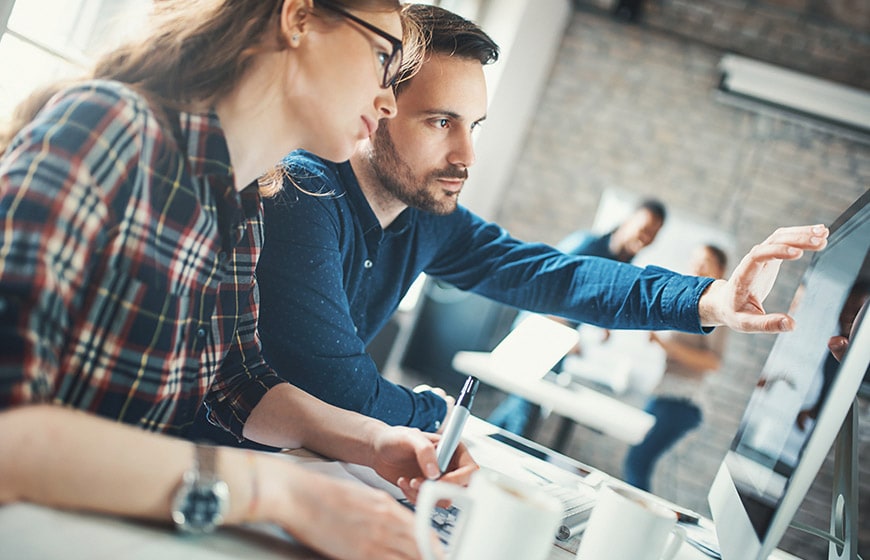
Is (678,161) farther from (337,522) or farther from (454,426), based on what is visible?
(337,522)

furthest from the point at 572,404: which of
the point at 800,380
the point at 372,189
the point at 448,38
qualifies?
the point at 800,380

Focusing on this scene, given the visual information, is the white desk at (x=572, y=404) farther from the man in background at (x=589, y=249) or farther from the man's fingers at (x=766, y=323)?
the man's fingers at (x=766, y=323)

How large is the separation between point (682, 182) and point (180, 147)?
5.15 m

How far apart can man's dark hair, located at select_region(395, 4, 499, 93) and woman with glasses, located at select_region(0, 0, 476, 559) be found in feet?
1.63

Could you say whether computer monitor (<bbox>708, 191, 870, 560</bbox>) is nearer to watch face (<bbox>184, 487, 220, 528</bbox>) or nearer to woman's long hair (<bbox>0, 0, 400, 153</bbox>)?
watch face (<bbox>184, 487, 220, 528</bbox>)

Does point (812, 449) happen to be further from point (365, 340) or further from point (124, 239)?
point (365, 340)

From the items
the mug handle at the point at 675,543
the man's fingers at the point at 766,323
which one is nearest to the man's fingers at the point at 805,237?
the man's fingers at the point at 766,323

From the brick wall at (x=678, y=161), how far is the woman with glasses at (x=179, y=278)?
15.0 feet

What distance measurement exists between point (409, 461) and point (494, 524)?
43 centimetres

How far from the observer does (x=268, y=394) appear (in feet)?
3.66

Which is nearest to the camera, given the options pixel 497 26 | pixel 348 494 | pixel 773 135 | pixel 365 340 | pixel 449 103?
pixel 348 494

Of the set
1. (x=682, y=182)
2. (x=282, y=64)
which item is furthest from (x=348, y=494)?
(x=682, y=182)

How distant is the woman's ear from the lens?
0.92m

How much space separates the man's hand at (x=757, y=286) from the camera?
3.86 ft
